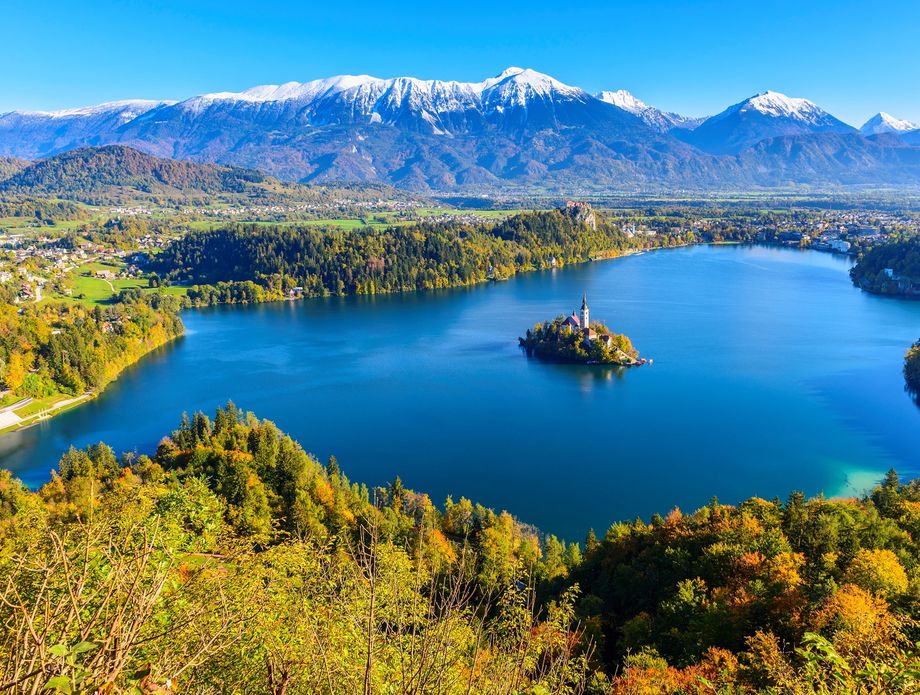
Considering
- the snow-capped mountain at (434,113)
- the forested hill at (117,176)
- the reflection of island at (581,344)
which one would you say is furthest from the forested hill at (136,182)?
the snow-capped mountain at (434,113)

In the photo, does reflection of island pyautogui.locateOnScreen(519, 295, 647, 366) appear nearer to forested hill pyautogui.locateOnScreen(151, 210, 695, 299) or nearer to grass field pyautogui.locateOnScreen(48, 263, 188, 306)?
forested hill pyautogui.locateOnScreen(151, 210, 695, 299)

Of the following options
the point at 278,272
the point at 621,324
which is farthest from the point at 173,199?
the point at 621,324

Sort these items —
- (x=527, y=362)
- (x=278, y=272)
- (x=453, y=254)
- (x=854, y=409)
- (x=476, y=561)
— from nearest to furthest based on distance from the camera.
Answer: (x=476, y=561), (x=854, y=409), (x=527, y=362), (x=278, y=272), (x=453, y=254)

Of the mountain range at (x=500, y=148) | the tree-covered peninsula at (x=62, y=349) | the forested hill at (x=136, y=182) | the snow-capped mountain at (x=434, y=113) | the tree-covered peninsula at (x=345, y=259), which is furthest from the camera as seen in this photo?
the snow-capped mountain at (x=434, y=113)

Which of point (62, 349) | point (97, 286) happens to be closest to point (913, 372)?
point (62, 349)

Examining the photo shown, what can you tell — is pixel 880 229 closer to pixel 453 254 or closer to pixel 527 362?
pixel 453 254

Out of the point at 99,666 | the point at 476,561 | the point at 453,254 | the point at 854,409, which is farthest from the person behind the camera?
the point at 453,254

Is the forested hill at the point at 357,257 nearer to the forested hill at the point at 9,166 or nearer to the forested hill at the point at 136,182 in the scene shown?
the forested hill at the point at 136,182
